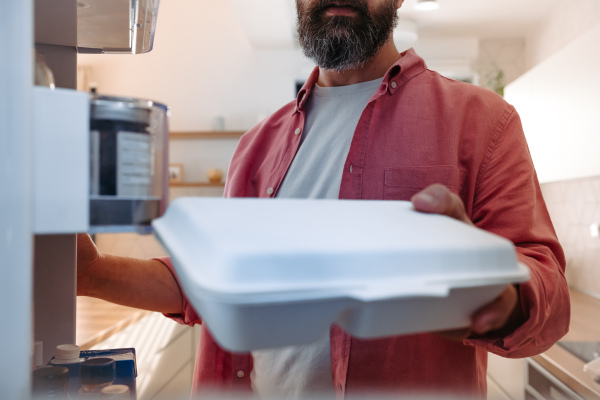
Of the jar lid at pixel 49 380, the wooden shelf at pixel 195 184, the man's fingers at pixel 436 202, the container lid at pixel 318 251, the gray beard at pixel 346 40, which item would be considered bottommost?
the jar lid at pixel 49 380

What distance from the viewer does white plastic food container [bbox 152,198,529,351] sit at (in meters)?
0.33

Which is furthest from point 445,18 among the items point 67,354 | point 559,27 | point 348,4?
point 67,354

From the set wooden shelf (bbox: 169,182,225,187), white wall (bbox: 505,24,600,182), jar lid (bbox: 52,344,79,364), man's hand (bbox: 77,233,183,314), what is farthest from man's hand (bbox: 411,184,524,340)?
wooden shelf (bbox: 169,182,225,187)

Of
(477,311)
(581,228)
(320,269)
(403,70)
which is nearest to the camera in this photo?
(320,269)

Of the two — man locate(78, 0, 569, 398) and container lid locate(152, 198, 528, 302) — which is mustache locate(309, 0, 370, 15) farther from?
container lid locate(152, 198, 528, 302)

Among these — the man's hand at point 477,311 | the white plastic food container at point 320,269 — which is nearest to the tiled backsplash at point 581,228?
the man's hand at point 477,311

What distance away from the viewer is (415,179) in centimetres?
95

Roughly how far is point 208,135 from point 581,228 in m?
2.72

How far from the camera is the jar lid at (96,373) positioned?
1.78ft

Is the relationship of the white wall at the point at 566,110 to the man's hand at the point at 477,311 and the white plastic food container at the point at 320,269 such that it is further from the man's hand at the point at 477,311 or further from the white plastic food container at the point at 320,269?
the white plastic food container at the point at 320,269

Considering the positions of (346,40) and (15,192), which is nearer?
(15,192)

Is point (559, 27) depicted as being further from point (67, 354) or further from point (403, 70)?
point (67, 354)

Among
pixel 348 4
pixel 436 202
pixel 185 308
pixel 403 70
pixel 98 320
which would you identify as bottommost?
pixel 98 320

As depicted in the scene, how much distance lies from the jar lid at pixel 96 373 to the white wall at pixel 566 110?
175 centimetres
